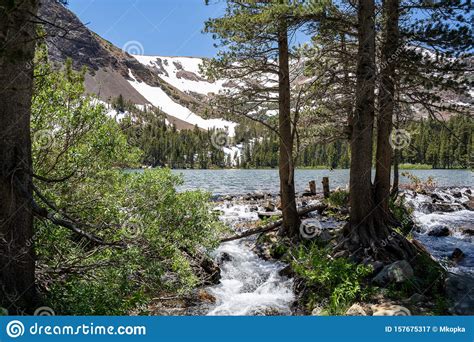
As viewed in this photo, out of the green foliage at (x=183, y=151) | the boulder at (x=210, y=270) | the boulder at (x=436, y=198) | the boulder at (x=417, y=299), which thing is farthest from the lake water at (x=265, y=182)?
the green foliage at (x=183, y=151)

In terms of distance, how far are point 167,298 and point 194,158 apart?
485 ft

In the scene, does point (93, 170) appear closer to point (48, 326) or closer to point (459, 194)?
point (48, 326)

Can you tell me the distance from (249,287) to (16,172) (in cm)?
689

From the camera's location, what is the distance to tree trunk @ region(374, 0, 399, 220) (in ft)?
30.1

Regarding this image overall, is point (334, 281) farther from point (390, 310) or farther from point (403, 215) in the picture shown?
point (403, 215)

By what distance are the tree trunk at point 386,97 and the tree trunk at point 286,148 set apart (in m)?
2.88

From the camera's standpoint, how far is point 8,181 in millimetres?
4707

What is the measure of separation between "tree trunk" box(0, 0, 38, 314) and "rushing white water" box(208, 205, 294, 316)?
4366mm

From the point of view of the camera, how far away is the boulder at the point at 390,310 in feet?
20.6

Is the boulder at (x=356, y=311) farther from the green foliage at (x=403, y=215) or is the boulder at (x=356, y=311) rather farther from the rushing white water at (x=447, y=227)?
the green foliage at (x=403, y=215)

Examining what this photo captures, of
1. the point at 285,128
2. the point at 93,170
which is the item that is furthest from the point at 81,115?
the point at 285,128

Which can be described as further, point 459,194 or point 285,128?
point 459,194

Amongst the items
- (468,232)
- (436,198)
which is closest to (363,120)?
(468,232)

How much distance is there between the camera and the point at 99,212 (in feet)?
21.6
